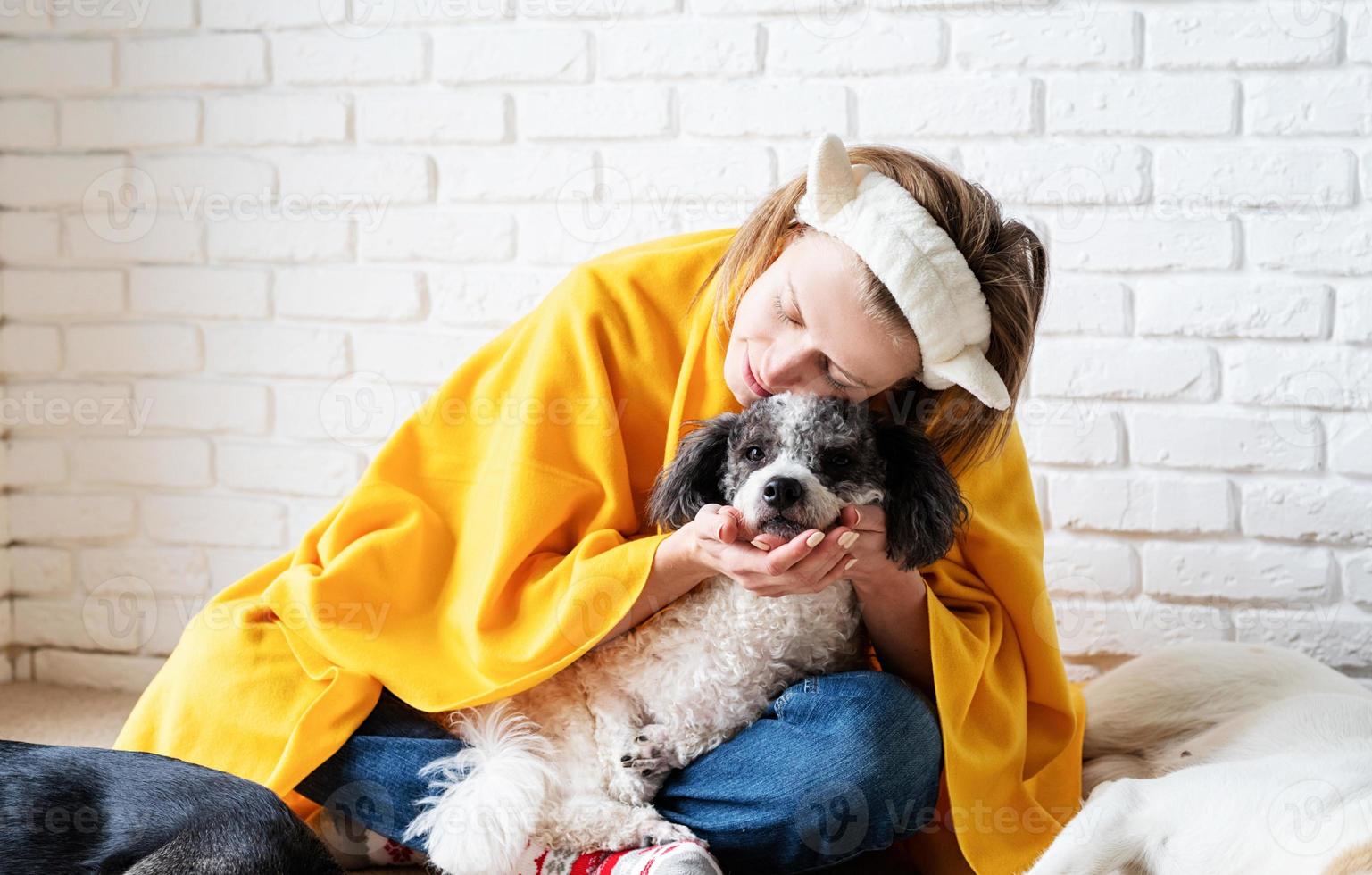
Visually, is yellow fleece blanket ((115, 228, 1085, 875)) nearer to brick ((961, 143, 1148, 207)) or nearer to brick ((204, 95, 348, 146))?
brick ((961, 143, 1148, 207))

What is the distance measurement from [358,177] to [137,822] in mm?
1517

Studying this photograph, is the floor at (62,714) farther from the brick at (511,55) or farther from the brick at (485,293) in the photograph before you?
the brick at (511,55)

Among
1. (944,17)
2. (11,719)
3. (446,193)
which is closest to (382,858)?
(11,719)

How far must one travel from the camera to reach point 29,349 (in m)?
2.53

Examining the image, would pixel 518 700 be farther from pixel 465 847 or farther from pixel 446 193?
pixel 446 193

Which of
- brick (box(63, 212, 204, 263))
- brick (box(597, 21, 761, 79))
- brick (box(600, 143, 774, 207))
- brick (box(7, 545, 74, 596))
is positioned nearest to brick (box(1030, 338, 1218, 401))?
brick (box(600, 143, 774, 207))

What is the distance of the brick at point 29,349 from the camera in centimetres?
252

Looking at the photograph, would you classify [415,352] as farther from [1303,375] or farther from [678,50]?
[1303,375]

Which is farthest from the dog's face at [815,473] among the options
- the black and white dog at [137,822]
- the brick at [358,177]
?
the brick at [358,177]

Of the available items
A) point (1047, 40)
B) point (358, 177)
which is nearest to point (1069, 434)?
point (1047, 40)

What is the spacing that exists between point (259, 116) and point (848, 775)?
70.0 inches

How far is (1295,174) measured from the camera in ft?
6.73

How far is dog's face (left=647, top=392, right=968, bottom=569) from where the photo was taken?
1.34 meters

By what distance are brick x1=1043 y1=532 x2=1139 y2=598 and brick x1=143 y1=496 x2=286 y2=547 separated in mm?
1572
